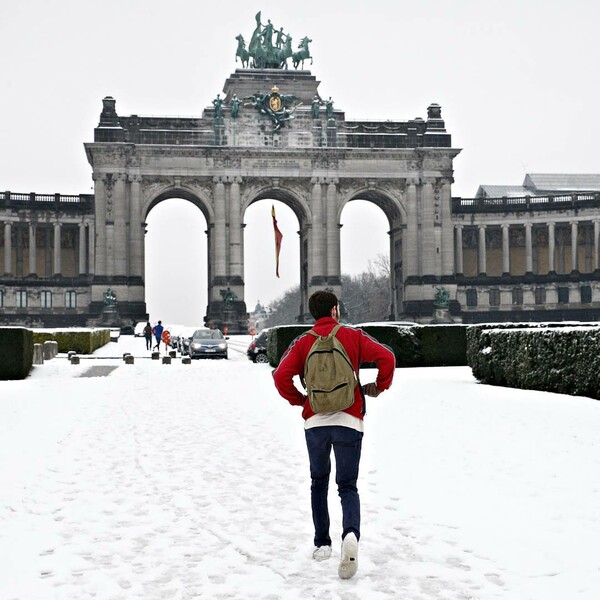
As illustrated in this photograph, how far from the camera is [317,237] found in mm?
84438

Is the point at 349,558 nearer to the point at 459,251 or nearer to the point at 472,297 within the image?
the point at 459,251

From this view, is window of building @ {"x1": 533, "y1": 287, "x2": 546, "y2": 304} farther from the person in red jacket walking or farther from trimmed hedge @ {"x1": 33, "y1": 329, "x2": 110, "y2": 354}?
the person in red jacket walking

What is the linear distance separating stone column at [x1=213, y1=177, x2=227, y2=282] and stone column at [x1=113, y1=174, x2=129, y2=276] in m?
8.49

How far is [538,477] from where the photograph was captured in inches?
396

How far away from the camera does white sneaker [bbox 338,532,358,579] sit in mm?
6480

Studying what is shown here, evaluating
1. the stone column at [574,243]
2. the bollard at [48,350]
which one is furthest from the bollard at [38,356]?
the stone column at [574,243]

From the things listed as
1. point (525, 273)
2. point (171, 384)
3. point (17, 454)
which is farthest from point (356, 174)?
point (17, 454)

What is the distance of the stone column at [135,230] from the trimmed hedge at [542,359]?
206 ft

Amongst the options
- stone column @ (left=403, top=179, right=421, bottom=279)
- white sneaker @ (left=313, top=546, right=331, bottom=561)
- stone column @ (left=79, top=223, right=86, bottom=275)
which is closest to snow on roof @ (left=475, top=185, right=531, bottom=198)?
stone column @ (left=403, top=179, right=421, bottom=279)

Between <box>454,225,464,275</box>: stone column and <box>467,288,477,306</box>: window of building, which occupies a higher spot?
<box>454,225,464,275</box>: stone column

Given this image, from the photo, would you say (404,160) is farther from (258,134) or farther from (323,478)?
(323,478)

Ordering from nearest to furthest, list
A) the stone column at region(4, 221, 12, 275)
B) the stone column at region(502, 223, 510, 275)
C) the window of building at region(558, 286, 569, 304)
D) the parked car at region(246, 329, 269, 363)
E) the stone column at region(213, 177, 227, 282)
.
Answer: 1. the parked car at region(246, 329, 269, 363)
2. the stone column at region(213, 177, 227, 282)
3. the stone column at region(4, 221, 12, 275)
4. the stone column at region(502, 223, 510, 275)
5. the window of building at region(558, 286, 569, 304)

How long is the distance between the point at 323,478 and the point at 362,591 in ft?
3.47

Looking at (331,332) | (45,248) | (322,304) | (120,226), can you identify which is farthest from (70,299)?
(331,332)
